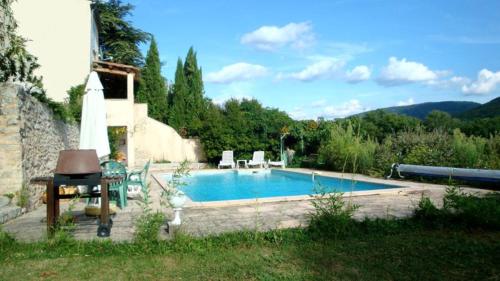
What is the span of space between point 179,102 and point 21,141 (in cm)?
1764

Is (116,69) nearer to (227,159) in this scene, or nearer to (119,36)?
(227,159)

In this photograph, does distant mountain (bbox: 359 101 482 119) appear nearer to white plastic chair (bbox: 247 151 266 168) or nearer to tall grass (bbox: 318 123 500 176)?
white plastic chair (bbox: 247 151 266 168)

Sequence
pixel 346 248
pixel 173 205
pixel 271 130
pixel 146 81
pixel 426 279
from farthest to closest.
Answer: pixel 146 81, pixel 271 130, pixel 173 205, pixel 346 248, pixel 426 279

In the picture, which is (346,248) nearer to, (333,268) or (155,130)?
(333,268)

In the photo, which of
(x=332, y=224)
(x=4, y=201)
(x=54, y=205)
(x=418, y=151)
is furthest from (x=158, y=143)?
(x=332, y=224)

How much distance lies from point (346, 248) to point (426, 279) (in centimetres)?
101

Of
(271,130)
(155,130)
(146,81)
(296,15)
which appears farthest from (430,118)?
(146,81)

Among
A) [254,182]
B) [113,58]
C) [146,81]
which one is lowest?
[254,182]

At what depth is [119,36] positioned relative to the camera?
2570cm

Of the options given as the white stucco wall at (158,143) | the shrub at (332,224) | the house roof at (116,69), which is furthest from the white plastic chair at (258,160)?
the shrub at (332,224)

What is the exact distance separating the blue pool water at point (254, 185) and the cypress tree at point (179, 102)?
6907 mm

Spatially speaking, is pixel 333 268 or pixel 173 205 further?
pixel 173 205

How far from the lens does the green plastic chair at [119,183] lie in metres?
7.11

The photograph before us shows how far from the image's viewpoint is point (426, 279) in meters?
3.30
